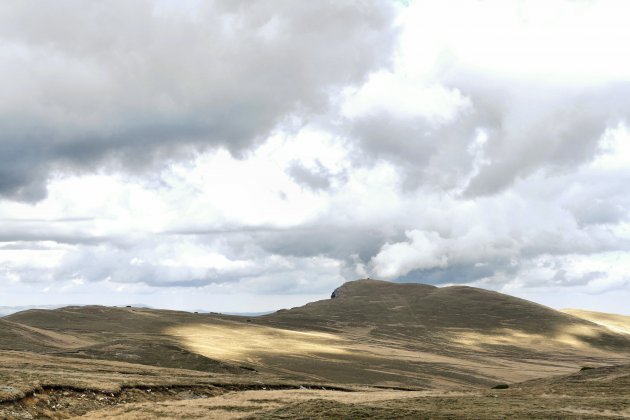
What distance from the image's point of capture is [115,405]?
39.1 metres

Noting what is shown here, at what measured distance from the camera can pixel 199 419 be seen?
3453 cm

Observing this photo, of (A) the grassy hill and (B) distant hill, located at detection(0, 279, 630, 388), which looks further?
(B) distant hill, located at detection(0, 279, 630, 388)

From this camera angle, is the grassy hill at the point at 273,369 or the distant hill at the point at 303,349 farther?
the distant hill at the point at 303,349

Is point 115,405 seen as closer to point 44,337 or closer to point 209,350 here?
point 209,350

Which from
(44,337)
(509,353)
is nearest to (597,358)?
(509,353)

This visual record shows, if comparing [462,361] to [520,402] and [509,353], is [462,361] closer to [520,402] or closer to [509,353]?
[509,353]

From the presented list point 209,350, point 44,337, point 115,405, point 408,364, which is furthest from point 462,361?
point 115,405

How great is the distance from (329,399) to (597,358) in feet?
492

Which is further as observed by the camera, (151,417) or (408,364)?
(408,364)

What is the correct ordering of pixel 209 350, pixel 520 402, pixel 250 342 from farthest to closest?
pixel 250 342 < pixel 209 350 < pixel 520 402

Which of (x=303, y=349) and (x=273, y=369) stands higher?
(x=303, y=349)

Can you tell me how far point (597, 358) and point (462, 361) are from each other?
2069 inches

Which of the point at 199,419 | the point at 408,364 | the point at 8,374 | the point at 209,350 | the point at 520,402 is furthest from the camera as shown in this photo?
the point at 408,364

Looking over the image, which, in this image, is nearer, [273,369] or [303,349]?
[273,369]
